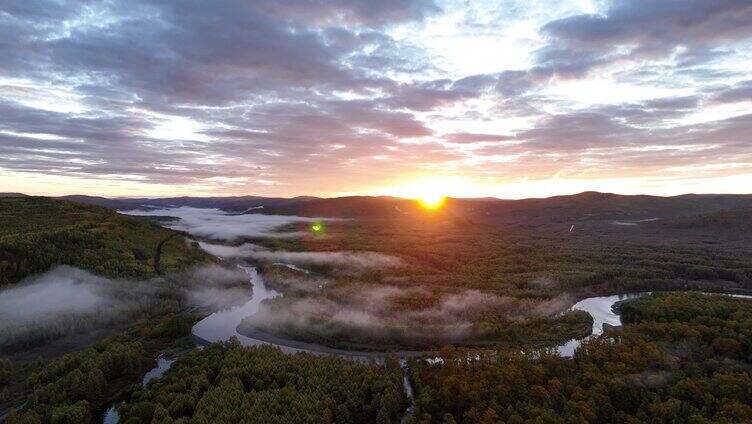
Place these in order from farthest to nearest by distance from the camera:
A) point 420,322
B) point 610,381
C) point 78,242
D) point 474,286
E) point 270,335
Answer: point 474,286 < point 78,242 < point 420,322 < point 270,335 < point 610,381

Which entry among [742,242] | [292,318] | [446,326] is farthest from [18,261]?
[742,242]

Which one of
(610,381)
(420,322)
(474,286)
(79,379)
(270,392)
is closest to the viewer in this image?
(610,381)

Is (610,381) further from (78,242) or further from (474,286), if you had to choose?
(78,242)

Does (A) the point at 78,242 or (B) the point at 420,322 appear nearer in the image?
(B) the point at 420,322

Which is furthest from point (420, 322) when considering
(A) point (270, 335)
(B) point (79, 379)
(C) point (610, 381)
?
(B) point (79, 379)

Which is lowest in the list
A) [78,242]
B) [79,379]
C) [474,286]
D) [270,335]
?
[270,335]

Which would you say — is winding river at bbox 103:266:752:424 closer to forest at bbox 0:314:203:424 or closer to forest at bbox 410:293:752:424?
forest at bbox 0:314:203:424

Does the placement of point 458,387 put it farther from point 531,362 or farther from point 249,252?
point 249,252
